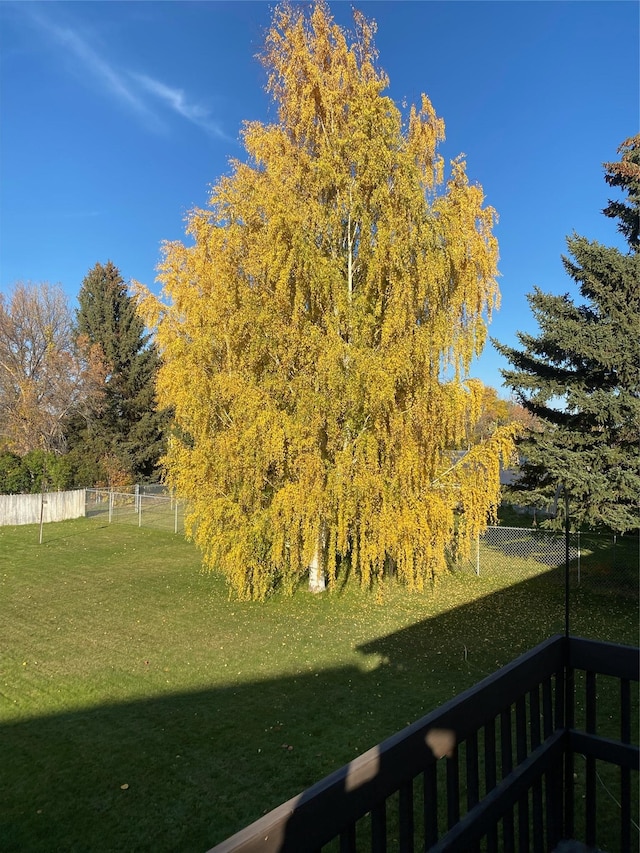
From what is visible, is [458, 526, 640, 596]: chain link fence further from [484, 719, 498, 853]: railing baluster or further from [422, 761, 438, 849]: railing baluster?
[422, 761, 438, 849]: railing baluster

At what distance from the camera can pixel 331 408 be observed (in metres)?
8.98

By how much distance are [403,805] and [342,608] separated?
8.07 m

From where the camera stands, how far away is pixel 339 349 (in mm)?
8781

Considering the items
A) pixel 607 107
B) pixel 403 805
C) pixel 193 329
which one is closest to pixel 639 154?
pixel 607 107

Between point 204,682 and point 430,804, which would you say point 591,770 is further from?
point 204,682

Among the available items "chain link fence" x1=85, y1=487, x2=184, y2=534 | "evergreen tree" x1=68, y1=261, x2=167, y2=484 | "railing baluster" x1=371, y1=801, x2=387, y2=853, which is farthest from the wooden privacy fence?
"railing baluster" x1=371, y1=801, x2=387, y2=853

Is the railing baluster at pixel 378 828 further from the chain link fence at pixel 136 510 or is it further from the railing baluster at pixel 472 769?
the chain link fence at pixel 136 510

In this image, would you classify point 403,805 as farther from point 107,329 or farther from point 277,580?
point 107,329

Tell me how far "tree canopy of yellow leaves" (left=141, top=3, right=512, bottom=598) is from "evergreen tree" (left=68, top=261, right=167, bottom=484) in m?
19.7

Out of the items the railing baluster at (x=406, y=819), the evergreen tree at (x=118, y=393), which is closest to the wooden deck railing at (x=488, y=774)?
the railing baluster at (x=406, y=819)

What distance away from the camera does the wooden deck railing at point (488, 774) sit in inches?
51.8

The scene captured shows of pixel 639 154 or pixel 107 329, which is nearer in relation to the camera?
pixel 639 154

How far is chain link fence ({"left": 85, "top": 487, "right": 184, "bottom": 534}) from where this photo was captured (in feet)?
66.2

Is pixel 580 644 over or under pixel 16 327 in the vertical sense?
under
